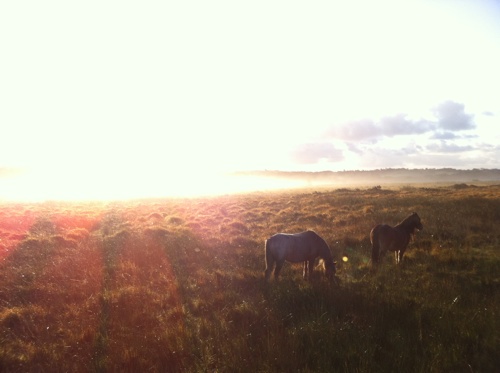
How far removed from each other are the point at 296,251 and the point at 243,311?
3301mm

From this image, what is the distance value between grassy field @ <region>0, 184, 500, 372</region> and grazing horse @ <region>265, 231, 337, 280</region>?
0.54 m

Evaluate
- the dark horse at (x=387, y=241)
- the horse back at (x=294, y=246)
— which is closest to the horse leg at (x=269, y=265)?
the horse back at (x=294, y=246)

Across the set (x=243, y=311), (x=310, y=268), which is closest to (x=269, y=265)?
(x=310, y=268)

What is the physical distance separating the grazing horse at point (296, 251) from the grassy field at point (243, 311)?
54 cm

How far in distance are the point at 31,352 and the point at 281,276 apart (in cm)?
713

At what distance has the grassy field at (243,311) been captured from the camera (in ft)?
16.7

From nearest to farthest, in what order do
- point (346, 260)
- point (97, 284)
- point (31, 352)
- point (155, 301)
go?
point (31, 352) → point (155, 301) → point (97, 284) → point (346, 260)

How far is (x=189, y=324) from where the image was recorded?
6.81 m

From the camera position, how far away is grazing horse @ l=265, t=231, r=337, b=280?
385 inches

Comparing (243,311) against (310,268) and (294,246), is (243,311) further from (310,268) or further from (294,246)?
(310,268)

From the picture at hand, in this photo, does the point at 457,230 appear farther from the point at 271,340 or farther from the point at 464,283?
the point at 271,340

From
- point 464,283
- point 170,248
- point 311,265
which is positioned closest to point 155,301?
point 311,265

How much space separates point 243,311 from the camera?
7.24 m

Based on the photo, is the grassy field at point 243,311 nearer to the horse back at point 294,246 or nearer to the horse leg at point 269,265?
the horse leg at point 269,265
